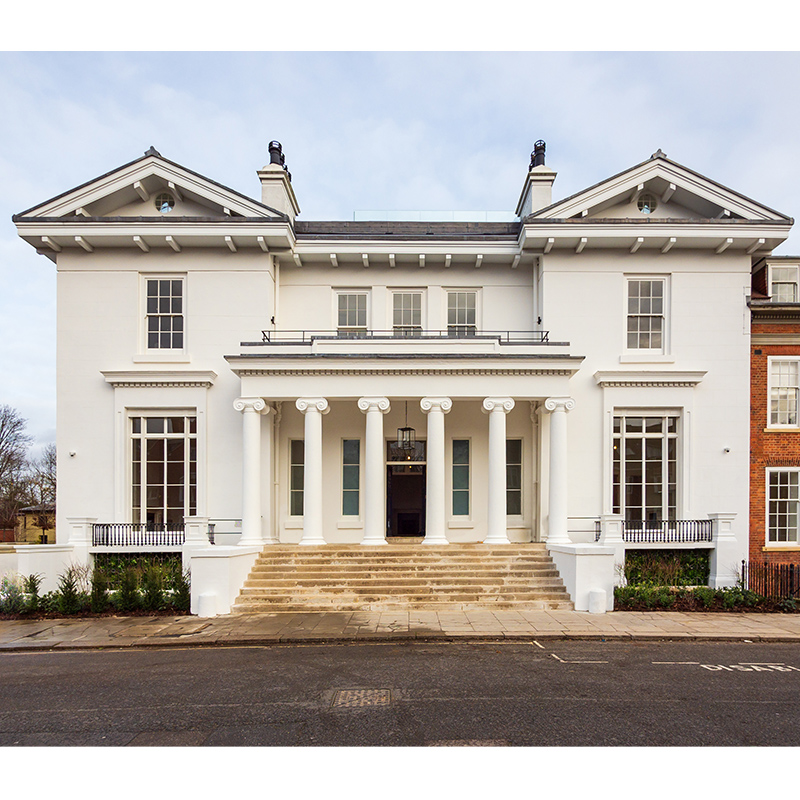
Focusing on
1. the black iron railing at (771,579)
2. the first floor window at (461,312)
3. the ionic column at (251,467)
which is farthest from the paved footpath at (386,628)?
the first floor window at (461,312)

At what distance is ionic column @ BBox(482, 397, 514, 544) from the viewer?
15484mm

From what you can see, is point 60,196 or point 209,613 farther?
point 60,196

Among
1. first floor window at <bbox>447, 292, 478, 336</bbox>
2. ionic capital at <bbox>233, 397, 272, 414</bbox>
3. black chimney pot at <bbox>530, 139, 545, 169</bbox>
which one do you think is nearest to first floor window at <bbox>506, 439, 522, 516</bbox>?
first floor window at <bbox>447, 292, 478, 336</bbox>

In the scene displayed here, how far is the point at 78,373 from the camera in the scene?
1719 centimetres

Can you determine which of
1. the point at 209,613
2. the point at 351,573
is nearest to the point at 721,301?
the point at 351,573

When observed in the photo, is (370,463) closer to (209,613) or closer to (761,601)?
(209,613)

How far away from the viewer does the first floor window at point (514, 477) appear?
18.2 m

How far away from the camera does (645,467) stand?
680 inches

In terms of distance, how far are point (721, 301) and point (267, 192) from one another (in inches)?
584

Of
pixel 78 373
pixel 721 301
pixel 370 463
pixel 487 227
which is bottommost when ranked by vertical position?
pixel 370 463

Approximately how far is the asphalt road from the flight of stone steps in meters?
2.88

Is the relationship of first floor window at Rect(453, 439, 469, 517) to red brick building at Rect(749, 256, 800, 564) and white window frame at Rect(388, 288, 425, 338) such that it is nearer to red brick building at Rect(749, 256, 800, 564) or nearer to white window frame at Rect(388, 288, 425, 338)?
white window frame at Rect(388, 288, 425, 338)

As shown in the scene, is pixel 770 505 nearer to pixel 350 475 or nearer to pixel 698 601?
pixel 698 601

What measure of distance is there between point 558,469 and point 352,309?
8539mm
